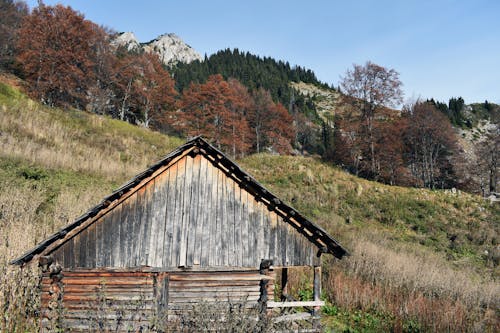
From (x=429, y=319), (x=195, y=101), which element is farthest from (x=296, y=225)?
(x=195, y=101)

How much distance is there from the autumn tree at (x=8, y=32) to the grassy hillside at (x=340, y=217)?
2223cm

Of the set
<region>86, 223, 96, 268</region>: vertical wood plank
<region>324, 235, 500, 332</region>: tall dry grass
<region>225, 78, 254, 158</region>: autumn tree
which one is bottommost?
<region>324, 235, 500, 332</region>: tall dry grass

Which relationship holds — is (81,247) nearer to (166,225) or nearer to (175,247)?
(166,225)

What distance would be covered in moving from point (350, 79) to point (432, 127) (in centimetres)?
1753

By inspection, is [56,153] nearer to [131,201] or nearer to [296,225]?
[131,201]

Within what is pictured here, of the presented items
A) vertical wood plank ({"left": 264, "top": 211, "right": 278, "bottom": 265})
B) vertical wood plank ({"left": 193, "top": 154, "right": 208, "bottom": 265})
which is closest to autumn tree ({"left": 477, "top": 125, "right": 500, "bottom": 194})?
vertical wood plank ({"left": 264, "top": 211, "right": 278, "bottom": 265})

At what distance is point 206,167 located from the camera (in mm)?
9453

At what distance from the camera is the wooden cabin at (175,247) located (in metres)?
8.27

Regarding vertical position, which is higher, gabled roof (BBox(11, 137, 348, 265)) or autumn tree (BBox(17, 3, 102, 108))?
autumn tree (BBox(17, 3, 102, 108))

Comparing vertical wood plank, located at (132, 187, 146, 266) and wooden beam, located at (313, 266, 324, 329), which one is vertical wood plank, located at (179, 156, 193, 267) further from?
wooden beam, located at (313, 266, 324, 329)

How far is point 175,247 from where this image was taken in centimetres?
877

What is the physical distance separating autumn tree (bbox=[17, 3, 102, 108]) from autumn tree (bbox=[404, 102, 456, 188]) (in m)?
46.0

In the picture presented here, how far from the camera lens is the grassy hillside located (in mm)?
12172

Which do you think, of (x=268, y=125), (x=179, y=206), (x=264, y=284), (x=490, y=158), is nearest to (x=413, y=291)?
(x=264, y=284)
